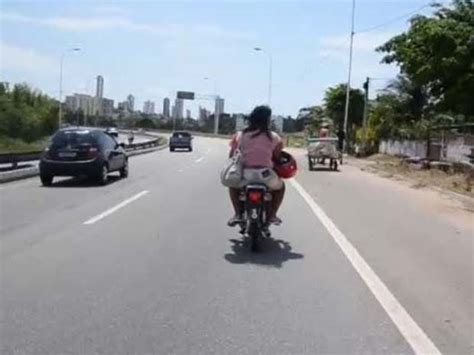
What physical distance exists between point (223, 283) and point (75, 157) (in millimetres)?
13973

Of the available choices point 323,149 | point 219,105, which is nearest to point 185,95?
point 219,105

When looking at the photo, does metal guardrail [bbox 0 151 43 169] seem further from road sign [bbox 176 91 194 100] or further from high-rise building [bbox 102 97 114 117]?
high-rise building [bbox 102 97 114 117]

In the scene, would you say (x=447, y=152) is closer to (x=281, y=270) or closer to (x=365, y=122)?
(x=365, y=122)

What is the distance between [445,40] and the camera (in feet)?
106

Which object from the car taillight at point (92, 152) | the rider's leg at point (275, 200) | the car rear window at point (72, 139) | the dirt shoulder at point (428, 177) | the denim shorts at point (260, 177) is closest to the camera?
the denim shorts at point (260, 177)

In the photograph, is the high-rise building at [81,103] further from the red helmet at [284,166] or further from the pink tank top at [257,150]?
the pink tank top at [257,150]

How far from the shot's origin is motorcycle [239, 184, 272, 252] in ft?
33.3

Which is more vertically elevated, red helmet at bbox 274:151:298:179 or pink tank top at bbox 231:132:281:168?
pink tank top at bbox 231:132:281:168

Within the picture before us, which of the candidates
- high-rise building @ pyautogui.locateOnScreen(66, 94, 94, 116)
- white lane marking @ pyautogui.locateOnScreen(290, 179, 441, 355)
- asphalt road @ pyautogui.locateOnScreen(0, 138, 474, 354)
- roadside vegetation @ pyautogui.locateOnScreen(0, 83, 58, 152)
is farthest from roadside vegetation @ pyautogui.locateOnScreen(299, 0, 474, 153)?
high-rise building @ pyautogui.locateOnScreen(66, 94, 94, 116)

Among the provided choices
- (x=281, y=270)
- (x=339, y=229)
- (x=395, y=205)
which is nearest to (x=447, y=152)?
(x=395, y=205)

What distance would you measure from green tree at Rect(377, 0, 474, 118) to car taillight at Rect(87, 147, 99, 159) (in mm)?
16721

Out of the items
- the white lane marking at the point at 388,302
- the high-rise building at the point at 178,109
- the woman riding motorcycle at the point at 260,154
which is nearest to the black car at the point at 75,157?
the white lane marking at the point at 388,302

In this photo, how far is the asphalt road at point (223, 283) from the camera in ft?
20.0

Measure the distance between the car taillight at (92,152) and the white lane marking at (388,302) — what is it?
34.1 feet
